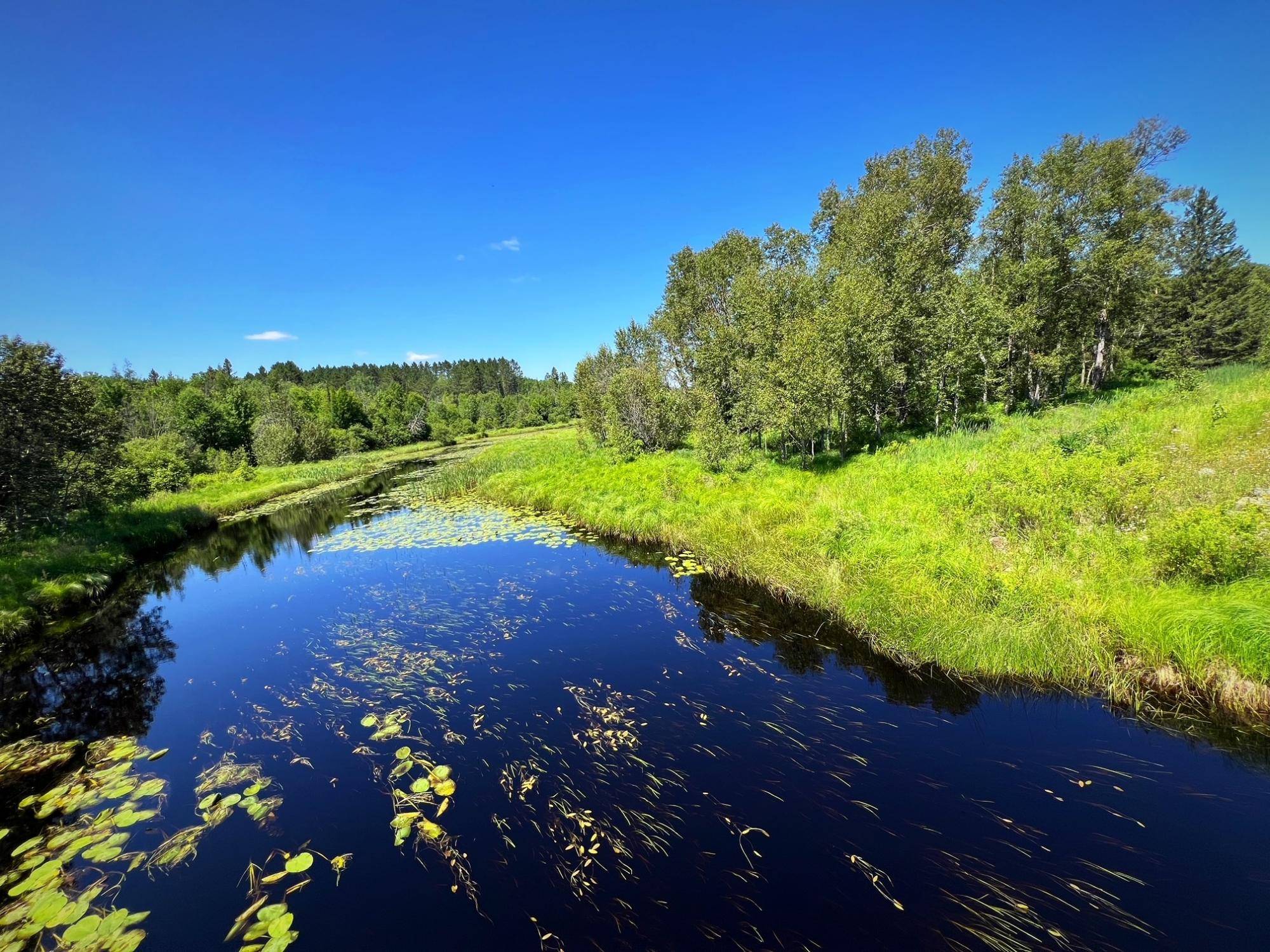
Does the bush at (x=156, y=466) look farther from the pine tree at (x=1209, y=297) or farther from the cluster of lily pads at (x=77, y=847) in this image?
the pine tree at (x=1209, y=297)

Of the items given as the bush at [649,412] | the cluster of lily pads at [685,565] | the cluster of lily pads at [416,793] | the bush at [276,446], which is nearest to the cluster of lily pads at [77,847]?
the cluster of lily pads at [416,793]

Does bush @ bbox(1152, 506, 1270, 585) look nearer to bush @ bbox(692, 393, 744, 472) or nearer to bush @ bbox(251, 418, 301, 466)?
bush @ bbox(692, 393, 744, 472)

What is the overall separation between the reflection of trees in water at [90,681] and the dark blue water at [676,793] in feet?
0.32

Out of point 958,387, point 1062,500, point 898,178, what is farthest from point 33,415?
point 898,178

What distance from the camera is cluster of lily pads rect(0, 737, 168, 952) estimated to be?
5.35m

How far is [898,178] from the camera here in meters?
34.1

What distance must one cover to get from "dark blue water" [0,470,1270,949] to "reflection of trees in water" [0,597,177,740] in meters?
0.10

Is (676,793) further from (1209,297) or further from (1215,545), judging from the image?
(1209,297)

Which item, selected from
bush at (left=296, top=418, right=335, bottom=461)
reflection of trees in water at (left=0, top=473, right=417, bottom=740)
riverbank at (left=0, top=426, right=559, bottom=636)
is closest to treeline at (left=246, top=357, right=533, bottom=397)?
bush at (left=296, top=418, right=335, bottom=461)

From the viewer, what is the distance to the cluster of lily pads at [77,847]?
17.6 feet

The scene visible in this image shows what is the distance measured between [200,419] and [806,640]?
81719 millimetres

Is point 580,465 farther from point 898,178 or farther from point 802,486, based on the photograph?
point 898,178

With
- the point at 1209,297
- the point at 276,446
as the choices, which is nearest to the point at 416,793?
the point at 1209,297

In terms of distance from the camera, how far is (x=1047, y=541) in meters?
11.6
